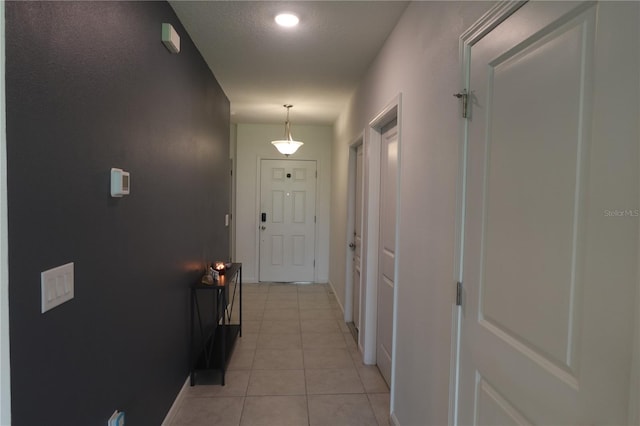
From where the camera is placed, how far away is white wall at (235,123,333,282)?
Result: 18.6 feet

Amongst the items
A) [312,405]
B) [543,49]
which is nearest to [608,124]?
[543,49]

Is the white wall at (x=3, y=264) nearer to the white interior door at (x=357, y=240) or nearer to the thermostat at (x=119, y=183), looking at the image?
the thermostat at (x=119, y=183)

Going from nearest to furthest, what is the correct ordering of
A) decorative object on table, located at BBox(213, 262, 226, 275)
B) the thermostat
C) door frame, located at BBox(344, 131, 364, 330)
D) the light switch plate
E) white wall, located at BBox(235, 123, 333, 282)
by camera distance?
the light switch plate
the thermostat
decorative object on table, located at BBox(213, 262, 226, 275)
door frame, located at BBox(344, 131, 364, 330)
white wall, located at BBox(235, 123, 333, 282)

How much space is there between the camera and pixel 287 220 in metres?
5.79

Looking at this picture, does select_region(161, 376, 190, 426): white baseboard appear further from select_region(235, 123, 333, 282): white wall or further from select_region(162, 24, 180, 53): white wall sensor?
select_region(235, 123, 333, 282): white wall

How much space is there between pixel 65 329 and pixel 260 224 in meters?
4.61

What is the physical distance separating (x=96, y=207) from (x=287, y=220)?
4.49 metres

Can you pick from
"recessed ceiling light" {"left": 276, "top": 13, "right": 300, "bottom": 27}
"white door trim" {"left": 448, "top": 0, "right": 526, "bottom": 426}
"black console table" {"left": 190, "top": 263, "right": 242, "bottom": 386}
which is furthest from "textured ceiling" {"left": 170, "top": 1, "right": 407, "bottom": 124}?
"black console table" {"left": 190, "top": 263, "right": 242, "bottom": 386}

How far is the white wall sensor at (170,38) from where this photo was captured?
1932 millimetres

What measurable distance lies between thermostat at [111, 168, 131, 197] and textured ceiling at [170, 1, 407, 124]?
1.18 meters

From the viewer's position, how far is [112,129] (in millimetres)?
1421

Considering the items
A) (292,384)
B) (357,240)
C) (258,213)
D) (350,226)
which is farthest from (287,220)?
(292,384)

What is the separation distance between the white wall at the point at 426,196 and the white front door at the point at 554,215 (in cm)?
17

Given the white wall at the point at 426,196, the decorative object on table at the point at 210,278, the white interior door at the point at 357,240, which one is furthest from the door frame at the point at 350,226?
the decorative object on table at the point at 210,278
